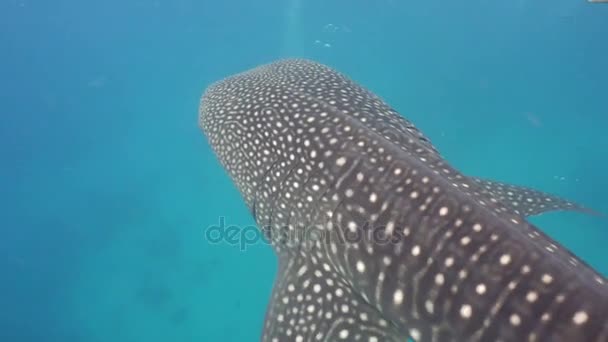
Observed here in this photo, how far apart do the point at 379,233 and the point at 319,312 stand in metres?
0.58

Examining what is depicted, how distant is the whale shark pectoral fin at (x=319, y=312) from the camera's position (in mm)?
2291

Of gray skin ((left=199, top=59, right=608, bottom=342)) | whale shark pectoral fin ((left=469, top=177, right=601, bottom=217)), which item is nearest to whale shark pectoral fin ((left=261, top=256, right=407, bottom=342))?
gray skin ((left=199, top=59, right=608, bottom=342))

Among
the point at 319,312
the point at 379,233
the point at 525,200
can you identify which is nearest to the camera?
the point at 379,233

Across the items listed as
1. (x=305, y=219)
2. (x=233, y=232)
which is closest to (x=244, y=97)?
(x=305, y=219)

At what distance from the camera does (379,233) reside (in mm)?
2211

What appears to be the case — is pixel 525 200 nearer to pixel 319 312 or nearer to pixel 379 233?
pixel 379 233

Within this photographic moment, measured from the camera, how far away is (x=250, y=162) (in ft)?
9.61

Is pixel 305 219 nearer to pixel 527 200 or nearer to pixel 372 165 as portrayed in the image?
pixel 372 165

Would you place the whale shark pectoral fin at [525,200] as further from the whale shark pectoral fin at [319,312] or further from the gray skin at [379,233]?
the whale shark pectoral fin at [319,312]

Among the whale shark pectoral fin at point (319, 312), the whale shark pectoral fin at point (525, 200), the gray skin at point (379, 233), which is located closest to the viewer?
the gray skin at point (379, 233)

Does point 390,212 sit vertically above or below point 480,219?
below

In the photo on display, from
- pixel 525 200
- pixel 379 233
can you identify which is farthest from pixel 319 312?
pixel 525 200

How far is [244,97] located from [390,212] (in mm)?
1551

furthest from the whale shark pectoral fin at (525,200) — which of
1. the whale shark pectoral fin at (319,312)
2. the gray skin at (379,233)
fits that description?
the whale shark pectoral fin at (319,312)
